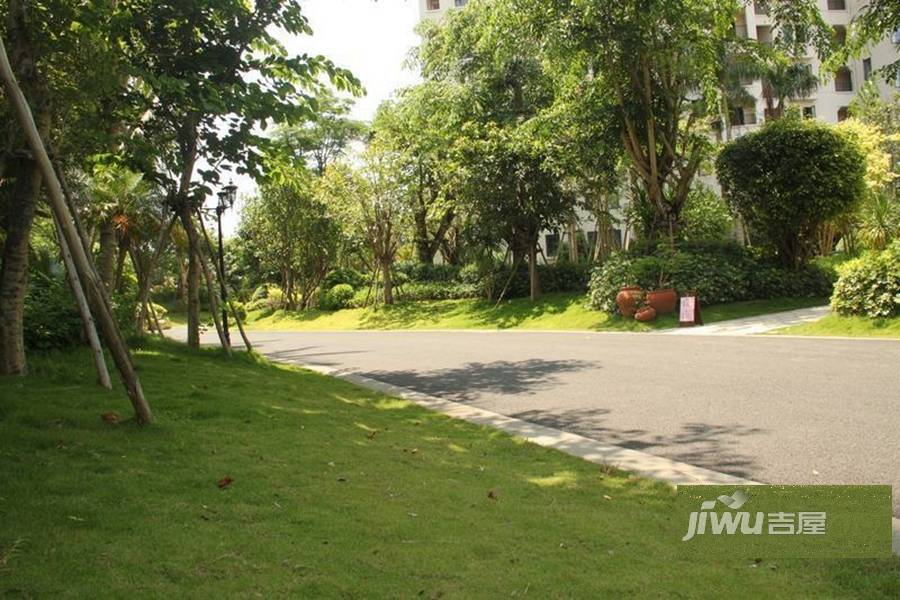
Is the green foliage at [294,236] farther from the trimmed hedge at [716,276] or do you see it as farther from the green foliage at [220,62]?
→ the green foliage at [220,62]

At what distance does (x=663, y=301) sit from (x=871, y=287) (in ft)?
19.7

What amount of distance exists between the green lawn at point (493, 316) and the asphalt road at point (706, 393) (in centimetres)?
442

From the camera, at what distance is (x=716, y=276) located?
67.2ft

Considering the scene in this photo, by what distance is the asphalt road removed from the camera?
18.8ft

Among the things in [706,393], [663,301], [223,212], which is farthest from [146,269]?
[663,301]

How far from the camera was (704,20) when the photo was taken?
20062 millimetres

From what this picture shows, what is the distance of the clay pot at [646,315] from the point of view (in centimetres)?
1955

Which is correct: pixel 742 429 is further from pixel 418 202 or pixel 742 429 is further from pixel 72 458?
pixel 418 202

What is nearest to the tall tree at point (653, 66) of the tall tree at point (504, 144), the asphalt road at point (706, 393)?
the tall tree at point (504, 144)

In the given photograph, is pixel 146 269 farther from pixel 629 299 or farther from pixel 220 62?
pixel 629 299

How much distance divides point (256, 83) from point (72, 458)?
18.8 ft

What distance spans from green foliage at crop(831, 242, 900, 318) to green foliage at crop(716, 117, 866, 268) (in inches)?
204

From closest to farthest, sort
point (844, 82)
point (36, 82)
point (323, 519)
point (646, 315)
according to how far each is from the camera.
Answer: point (323, 519) → point (36, 82) → point (646, 315) → point (844, 82)

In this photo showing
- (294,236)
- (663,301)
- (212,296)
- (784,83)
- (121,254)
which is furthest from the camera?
(294,236)
